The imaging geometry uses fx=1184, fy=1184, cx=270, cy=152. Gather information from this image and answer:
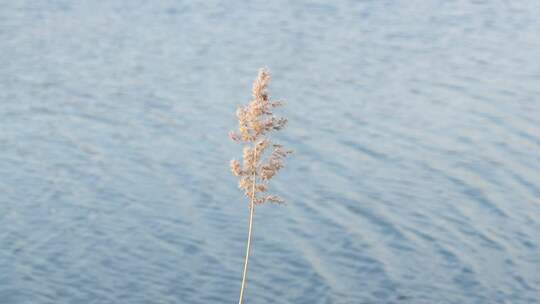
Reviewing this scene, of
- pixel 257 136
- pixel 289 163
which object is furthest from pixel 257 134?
pixel 289 163

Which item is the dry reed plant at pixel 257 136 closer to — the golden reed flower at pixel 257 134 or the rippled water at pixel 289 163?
the golden reed flower at pixel 257 134

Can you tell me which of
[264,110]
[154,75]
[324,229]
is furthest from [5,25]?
[264,110]

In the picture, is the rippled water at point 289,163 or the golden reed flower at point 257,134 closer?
the golden reed flower at point 257,134

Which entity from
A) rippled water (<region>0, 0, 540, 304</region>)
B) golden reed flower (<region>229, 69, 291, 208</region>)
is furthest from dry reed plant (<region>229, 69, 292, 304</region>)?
rippled water (<region>0, 0, 540, 304</region>)

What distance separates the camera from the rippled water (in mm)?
18984

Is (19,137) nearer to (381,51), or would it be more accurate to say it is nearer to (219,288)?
(219,288)

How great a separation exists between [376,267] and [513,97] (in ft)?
30.7

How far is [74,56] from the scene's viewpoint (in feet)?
101

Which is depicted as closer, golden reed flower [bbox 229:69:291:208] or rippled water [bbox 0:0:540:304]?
golden reed flower [bbox 229:69:291:208]

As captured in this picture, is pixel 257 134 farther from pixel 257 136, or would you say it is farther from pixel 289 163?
pixel 289 163

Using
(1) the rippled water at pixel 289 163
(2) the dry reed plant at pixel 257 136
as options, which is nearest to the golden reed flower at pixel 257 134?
(2) the dry reed plant at pixel 257 136

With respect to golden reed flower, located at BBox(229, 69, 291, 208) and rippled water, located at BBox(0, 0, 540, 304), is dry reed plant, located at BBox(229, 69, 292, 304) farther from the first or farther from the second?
rippled water, located at BBox(0, 0, 540, 304)

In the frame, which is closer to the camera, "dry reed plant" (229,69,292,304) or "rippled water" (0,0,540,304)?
"dry reed plant" (229,69,292,304)

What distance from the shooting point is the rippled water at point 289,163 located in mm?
18984
